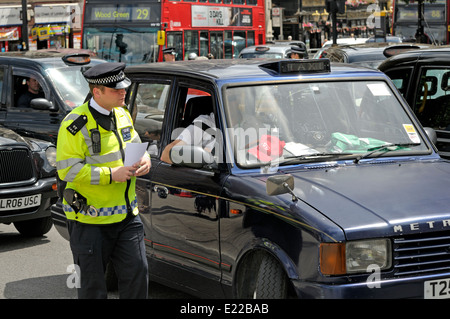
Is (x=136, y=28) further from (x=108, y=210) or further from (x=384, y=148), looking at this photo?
(x=108, y=210)

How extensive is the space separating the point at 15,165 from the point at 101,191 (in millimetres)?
4661

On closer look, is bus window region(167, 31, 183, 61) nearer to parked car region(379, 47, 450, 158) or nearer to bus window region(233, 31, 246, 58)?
bus window region(233, 31, 246, 58)

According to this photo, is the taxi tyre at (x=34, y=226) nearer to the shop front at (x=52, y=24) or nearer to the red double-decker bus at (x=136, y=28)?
the red double-decker bus at (x=136, y=28)

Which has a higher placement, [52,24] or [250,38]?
[52,24]

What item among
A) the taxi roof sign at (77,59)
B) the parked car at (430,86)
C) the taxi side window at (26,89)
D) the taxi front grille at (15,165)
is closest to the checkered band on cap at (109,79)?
the parked car at (430,86)

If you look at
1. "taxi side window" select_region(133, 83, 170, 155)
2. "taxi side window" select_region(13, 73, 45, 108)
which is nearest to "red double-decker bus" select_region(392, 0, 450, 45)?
"taxi side window" select_region(13, 73, 45, 108)

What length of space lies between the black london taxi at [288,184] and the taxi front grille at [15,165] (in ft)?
9.16

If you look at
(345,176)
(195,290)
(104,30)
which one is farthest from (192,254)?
(104,30)

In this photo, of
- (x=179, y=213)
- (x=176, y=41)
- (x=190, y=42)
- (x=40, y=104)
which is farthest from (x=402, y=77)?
(x=190, y=42)

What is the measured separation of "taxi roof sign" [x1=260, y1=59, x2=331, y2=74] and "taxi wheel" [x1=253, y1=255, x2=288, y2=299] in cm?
163

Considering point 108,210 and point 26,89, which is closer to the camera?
point 108,210

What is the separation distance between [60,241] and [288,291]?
17.0 ft

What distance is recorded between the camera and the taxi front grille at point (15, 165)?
923cm

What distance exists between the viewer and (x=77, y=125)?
16.1 ft
